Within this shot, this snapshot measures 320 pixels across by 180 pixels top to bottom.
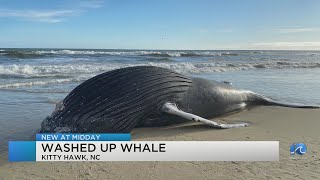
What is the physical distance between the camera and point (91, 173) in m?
4.29

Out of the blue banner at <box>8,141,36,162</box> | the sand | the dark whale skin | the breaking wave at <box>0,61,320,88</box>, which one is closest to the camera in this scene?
the sand

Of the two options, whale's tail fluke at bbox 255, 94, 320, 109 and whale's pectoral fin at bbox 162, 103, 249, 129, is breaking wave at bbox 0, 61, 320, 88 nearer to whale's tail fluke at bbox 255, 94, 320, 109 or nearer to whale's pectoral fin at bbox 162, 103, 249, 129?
whale's pectoral fin at bbox 162, 103, 249, 129

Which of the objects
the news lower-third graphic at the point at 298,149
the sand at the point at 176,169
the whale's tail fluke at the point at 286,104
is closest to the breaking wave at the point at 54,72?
the whale's tail fluke at the point at 286,104

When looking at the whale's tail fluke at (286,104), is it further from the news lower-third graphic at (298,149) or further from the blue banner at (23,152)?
the blue banner at (23,152)

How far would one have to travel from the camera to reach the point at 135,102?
19.6ft

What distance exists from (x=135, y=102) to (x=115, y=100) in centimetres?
36

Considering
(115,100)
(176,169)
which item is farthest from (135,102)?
(176,169)

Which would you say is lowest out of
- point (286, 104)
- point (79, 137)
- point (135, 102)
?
point (79, 137)

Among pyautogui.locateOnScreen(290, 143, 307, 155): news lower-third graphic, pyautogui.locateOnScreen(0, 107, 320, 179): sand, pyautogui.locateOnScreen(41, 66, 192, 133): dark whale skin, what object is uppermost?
pyautogui.locateOnScreen(41, 66, 192, 133): dark whale skin

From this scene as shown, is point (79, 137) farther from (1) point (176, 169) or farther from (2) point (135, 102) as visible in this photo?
(1) point (176, 169)

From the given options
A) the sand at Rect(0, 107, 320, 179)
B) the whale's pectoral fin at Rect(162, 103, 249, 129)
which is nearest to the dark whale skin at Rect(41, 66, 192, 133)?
the whale's pectoral fin at Rect(162, 103, 249, 129)

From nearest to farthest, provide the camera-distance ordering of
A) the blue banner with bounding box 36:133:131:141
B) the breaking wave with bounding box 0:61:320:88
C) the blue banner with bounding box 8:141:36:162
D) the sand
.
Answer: the sand
the blue banner with bounding box 8:141:36:162
the blue banner with bounding box 36:133:131:141
the breaking wave with bounding box 0:61:320:88

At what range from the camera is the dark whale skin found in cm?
548

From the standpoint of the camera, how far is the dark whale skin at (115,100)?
548cm
